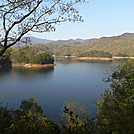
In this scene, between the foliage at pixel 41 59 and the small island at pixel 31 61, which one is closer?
the small island at pixel 31 61

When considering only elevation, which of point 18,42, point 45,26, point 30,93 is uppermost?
point 45,26

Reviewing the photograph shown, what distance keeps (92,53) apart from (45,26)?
360ft

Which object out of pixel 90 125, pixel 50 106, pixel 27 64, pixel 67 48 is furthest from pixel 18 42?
pixel 67 48

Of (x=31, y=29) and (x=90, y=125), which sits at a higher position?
(x=31, y=29)

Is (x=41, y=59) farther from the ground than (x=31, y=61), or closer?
farther from the ground

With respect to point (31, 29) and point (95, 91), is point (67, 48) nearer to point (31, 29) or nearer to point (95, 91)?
point (95, 91)

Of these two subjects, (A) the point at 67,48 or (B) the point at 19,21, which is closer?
(B) the point at 19,21

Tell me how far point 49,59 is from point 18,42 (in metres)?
67.9

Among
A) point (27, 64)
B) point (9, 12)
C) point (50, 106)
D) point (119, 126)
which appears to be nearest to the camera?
point (9, 12)

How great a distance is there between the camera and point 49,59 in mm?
71062

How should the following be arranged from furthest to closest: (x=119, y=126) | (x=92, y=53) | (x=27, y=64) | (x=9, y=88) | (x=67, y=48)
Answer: (x=67, y=48) → (x=92, y=53) → (x=27, y=64) → (x=9, y=88) → (x=119, y=126)

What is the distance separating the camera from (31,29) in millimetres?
3404

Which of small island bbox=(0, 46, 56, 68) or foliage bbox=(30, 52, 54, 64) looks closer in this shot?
small island bbox=(0, 46, 56, 68)

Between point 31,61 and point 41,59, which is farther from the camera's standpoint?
point 31,61
